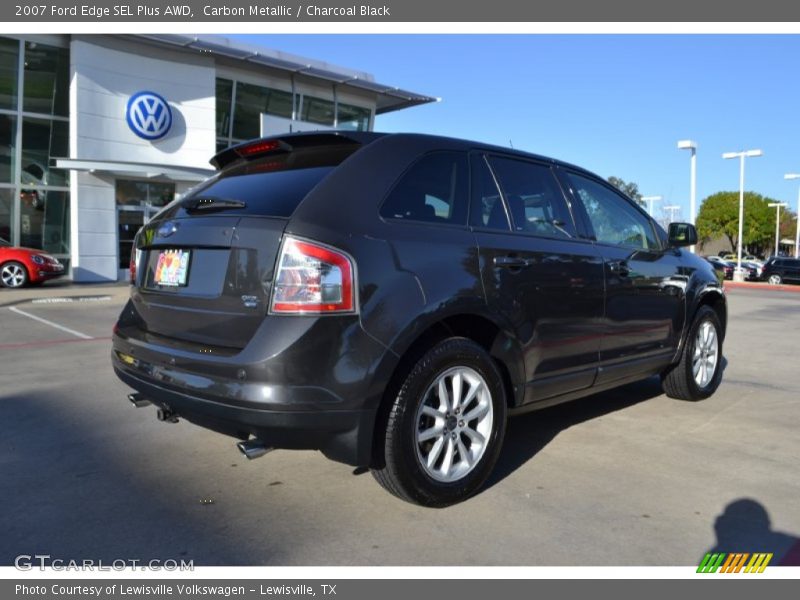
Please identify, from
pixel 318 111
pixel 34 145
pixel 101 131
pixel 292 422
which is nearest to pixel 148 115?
pixel 101 131

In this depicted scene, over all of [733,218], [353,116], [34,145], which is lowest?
[34,145]

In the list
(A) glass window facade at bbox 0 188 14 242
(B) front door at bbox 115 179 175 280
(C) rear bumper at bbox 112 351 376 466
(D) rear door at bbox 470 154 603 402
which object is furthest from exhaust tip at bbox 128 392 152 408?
(A) glass window facade at bbox 0 188 14 242

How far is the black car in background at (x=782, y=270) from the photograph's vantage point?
31.7 meters

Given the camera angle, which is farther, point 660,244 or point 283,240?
point 660,244

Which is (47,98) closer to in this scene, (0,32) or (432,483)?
(0,32)

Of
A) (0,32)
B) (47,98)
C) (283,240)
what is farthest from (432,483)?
(47,98)

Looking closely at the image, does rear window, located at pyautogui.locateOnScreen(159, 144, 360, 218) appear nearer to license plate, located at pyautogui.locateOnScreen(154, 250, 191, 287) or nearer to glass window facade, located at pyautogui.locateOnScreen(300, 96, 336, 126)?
license plate, located at pyautogui.locateOnScreen(154, 250, 191, 287)

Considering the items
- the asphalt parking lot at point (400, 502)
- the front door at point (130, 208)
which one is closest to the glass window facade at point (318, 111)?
the front door at point (130, 208)

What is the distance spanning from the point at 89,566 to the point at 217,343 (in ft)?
3.44

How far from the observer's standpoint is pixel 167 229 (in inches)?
138

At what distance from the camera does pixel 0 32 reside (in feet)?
54.9

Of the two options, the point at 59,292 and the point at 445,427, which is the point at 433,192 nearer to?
the point at 445,427

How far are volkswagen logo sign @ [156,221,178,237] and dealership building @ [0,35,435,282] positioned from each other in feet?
52.0

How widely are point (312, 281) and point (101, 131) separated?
17.9 metres
